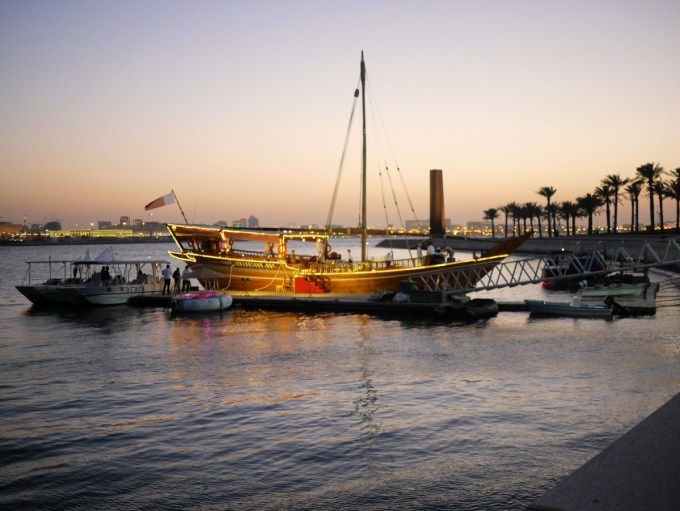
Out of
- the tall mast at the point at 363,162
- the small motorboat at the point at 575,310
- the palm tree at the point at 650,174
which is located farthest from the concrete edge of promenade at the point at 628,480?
the palm tree at the point at 650,174

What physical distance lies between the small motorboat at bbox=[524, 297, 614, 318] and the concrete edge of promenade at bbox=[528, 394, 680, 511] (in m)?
33.1

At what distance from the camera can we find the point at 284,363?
87.8 ft

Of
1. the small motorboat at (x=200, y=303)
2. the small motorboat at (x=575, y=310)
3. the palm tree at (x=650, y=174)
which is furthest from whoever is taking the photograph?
the palm tree at (x=650, y=174)

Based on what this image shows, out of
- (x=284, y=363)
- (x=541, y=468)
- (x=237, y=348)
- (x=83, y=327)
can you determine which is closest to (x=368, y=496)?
(x=541, y=468)

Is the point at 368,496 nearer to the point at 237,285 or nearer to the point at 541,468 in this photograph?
the point at 541,468

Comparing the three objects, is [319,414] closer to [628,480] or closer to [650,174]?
[628,480]

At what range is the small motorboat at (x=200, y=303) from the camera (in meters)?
45.1

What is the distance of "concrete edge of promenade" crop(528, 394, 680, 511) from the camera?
5.82 m

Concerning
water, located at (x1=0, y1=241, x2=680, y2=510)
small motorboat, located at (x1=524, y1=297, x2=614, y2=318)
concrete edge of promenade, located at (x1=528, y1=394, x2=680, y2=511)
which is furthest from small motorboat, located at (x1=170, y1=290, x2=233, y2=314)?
concrete edge of promenade, located at (x1=528, y1=394, x2=680, y2=511)

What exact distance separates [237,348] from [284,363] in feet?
15.4

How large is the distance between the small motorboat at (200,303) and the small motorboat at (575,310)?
21.5 m

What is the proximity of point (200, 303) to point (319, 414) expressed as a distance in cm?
2855

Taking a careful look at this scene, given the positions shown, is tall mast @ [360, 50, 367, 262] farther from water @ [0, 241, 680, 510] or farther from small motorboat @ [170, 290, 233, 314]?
water @ [0, 241, 680, 510]

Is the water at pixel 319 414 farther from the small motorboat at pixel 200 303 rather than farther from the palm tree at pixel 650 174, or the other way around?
the palm tree at pixel 650 174
